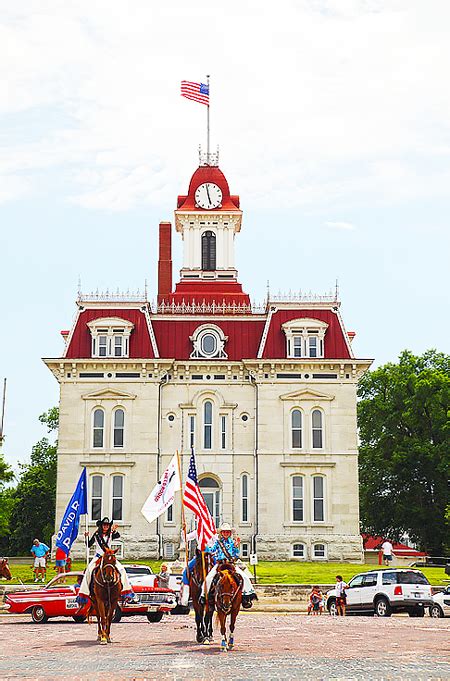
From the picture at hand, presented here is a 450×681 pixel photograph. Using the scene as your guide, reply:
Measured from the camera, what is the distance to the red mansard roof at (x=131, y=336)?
188 feet

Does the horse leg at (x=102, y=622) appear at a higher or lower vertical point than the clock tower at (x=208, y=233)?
lower

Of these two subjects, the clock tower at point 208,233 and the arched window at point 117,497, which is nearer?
the arched window at point 117,497

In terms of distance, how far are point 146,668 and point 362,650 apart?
497 centimetres

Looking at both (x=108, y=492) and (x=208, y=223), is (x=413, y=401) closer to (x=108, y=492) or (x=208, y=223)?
(x=208, y=223)

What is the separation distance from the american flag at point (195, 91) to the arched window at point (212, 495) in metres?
26.4

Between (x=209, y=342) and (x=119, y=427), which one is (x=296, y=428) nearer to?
(x=209, y=342)

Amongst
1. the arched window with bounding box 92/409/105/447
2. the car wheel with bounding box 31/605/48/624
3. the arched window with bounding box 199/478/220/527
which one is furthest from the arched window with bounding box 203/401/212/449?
the car wheel with bounding box 31/605/48/624

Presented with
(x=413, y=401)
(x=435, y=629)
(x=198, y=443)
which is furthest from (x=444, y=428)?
(x=435, y=629)

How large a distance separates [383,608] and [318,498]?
79.2 ft

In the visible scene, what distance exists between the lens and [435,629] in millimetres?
23484

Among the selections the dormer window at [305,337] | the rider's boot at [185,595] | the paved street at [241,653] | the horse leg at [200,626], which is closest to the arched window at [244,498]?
the dormer window at [305,337]

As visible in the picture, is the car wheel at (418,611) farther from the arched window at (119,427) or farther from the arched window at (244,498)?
the arched window at (119,427)

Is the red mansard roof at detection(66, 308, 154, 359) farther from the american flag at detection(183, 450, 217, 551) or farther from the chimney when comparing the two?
the american flag at detection(183, 450, 217, 551)

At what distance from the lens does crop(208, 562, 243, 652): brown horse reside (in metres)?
17.2
